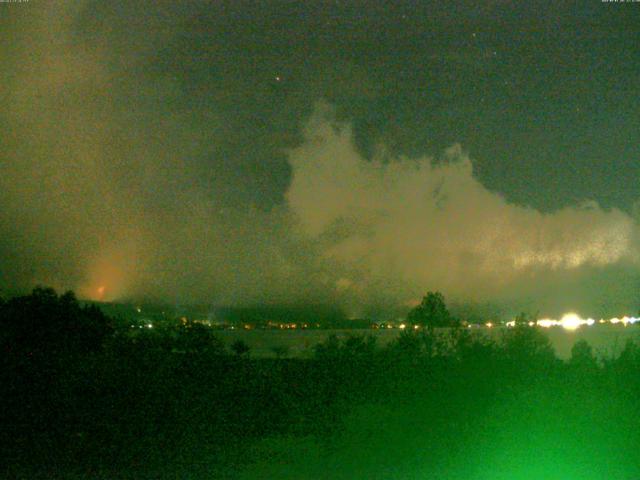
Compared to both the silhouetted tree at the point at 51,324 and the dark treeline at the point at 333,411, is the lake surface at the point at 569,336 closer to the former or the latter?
the dark treeline at the point at 333,411

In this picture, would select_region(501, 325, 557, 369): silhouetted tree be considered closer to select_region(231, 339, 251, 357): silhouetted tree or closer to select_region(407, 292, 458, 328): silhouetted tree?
select_region(407, 292, 458, 328): silhouetted tree

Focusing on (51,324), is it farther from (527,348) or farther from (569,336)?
(569,336)

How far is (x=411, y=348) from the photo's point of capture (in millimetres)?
16156

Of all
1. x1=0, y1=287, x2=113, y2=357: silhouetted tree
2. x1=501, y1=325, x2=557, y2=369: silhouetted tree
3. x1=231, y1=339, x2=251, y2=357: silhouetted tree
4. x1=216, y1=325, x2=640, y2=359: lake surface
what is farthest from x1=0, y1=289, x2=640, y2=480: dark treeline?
x1=0, y1=287, x2=113, y2=357: silhouetted tree

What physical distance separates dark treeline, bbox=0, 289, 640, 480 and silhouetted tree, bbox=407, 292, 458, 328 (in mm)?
833

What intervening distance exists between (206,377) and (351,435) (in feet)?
12.5

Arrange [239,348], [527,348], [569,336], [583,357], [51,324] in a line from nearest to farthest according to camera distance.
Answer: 1. [583,357]
2. [527,348]
3. [569,336]
4. [239,348]
5. [51,324]

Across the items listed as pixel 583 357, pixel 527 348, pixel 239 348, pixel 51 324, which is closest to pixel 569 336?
pixel 583 357

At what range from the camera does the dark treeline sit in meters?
11.6

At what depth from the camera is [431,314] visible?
18.2m

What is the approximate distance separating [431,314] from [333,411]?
498 centimetres

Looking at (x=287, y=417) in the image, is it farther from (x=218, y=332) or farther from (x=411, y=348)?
(x=218, y=332)

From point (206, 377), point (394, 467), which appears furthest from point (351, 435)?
point (206, 377)

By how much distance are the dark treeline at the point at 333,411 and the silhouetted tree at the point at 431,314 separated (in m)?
0.83
